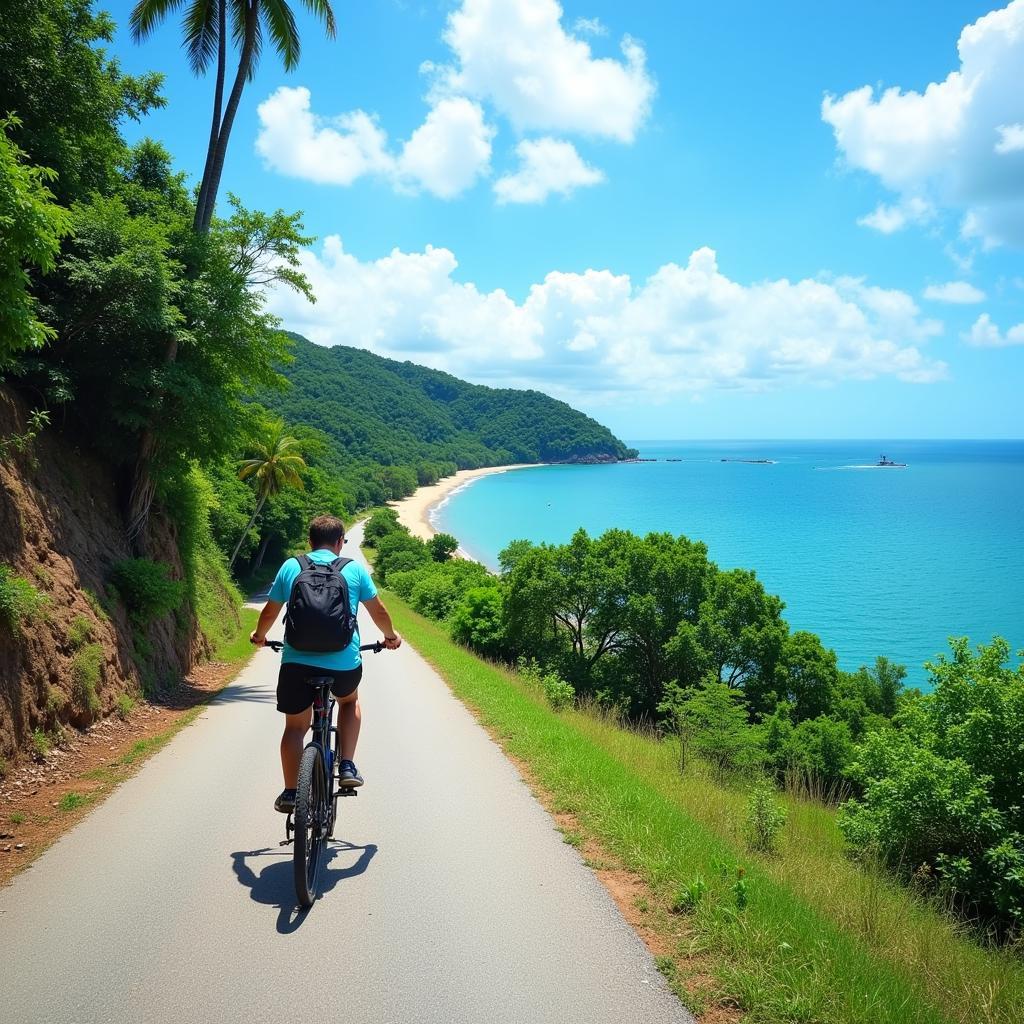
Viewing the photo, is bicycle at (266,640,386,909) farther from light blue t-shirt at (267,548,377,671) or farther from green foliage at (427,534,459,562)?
green foliage at (427,534,459,562)

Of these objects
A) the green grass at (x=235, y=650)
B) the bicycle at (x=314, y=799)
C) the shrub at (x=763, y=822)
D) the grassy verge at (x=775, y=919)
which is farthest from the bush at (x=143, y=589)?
the shrub at (x=763, y=822)

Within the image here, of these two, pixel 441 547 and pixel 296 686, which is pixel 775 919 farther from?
pixel 441 547

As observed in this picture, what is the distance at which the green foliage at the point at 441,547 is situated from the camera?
68.2 meters

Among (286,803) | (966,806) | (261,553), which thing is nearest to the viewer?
(286,803)

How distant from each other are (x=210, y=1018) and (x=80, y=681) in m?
6.73

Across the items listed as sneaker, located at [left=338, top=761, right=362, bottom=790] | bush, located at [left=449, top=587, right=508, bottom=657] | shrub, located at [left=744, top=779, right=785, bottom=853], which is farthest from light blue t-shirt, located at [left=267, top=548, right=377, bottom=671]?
bush, located at [left=449, top=587, right=508, bottom=657]

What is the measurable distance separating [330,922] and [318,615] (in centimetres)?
177

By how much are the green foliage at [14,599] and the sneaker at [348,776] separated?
4.48 meters

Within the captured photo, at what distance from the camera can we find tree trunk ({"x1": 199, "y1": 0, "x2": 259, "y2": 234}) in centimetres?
1518

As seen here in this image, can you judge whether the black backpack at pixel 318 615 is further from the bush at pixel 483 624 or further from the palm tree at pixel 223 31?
the bush at pixel 483 624

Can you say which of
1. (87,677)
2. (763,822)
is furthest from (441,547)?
(763,822)

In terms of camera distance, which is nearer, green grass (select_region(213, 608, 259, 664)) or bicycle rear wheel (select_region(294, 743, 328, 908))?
bicycle rear wheel (select_region(294, 743, 328, 908))

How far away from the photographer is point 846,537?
3878 inches

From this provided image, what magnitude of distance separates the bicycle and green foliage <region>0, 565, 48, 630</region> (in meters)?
3.91
